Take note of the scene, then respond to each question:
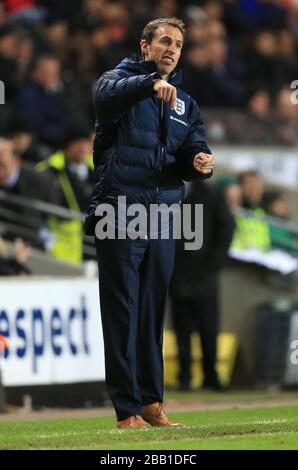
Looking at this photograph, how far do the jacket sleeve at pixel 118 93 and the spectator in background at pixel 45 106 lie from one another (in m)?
8.56

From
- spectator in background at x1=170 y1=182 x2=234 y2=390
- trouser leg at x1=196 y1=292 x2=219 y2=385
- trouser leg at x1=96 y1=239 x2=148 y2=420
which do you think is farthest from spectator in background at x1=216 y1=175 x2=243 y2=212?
trouser leg at x1=96 y1=239 x2=148 y2=420

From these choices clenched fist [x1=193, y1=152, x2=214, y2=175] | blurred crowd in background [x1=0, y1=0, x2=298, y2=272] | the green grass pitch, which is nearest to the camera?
the green grass pitch

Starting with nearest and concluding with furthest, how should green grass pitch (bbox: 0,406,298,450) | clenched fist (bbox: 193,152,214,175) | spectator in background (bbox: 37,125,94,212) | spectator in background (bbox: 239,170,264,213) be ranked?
green grass pitch (bbox: 0,406,298,450) < clenched fist (bbox: 193,152,214,175) < spectator in background (bbox: 37,125,94,212) < spectator in background (bbox: 239,170,264,213)

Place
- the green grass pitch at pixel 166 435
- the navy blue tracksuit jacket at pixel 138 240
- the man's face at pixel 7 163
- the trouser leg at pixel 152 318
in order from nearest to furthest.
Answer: the green grass pitch at pixel 166 435 < the navy blue tracksuit jacket at pixel 138 240 < the trouser leg at pixel 152 318 < the man's face at pixel 7 163

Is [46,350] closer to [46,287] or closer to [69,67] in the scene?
[46,287]

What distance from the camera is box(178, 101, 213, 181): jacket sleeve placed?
9.20 metres

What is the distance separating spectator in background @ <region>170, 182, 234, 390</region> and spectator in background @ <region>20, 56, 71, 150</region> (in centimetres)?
235

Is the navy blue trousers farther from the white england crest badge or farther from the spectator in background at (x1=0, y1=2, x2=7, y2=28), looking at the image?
the spectator in background at (x1=0, y1=2, x2=7, y2=28)

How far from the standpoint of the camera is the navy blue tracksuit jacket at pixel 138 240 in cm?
897

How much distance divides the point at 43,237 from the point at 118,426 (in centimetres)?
688

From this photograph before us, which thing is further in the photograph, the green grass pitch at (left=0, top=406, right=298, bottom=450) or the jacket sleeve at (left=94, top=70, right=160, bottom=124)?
the jacket sleeve at (left=94, top=70, right=160, bottom=124)

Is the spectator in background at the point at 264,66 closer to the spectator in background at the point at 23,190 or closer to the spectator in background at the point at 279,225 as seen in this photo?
the spectator in background at the point at 279,225

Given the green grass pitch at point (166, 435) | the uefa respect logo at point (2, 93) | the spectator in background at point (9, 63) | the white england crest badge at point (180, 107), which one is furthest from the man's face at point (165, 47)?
the spectator in background at point (9, 63)

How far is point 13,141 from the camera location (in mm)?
16125
